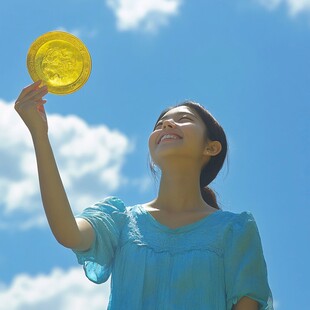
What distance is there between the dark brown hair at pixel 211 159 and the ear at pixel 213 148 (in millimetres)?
42

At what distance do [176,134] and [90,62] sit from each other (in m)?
0.89

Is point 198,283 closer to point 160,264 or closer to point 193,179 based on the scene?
point 160,264

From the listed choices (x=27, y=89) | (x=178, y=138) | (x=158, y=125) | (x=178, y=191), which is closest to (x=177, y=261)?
(x=178, y=191)

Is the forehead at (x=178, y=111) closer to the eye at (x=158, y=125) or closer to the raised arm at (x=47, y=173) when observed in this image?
the eye at (x=158, y=125)

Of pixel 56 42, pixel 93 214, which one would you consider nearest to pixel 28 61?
pixel 56 42

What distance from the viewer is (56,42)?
23.2 feet

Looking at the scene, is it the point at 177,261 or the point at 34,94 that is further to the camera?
the point at 177,261

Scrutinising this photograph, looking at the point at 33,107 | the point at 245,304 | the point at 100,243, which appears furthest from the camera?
the point at 100,243

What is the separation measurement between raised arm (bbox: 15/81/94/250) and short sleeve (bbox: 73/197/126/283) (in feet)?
0.77

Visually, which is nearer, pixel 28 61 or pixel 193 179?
pixel 28 61

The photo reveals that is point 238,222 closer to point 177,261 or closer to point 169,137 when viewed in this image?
point 177,261

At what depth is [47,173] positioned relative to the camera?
6523 millimetres

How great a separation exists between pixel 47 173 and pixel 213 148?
1748 mm

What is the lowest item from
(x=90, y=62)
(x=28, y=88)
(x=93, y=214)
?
(x=93, y=214)
